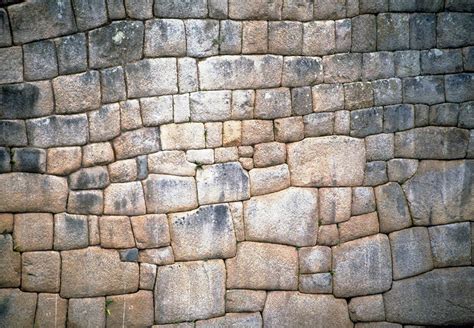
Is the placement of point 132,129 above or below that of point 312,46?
below

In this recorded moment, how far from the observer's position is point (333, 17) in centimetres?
462

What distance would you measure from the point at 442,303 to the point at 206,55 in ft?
10.6

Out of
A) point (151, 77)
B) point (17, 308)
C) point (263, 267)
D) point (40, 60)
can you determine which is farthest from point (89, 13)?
point (263, 267)

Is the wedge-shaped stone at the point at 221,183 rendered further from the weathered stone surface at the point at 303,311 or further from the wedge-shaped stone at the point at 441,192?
the wedge-shaped stone at the point at 441,192

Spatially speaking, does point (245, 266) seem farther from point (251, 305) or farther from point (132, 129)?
point (132, 129)

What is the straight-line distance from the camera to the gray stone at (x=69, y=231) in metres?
4.33

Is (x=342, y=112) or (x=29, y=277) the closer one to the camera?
(x=29, y=277)

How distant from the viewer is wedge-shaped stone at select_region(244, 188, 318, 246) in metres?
4.59

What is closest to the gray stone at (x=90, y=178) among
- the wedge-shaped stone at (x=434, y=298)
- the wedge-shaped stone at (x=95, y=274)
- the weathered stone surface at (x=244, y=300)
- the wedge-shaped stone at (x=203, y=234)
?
the wedge-shaped stone at (x=95, y=274)

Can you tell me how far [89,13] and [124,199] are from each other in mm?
1624

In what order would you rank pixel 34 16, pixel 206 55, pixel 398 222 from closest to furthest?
pixel 34 16 < pixel 206 55 < pixel 398 222

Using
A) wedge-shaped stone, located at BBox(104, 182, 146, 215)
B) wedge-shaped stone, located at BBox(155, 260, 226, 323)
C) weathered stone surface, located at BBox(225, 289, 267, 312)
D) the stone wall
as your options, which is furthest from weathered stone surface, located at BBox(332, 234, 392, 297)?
wedge-shaped stone, located at BBox(104, 182, 146, 215)

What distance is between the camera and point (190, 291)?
4477 mm

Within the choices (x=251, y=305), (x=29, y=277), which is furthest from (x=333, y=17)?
(x=29, y=277)
